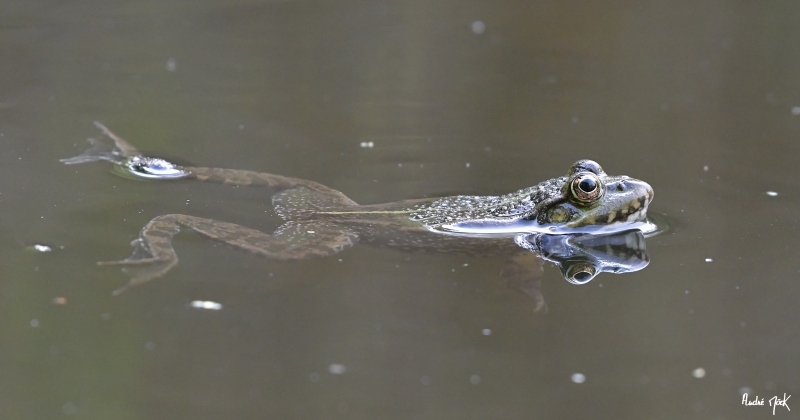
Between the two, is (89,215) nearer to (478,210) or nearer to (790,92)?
(478,210)

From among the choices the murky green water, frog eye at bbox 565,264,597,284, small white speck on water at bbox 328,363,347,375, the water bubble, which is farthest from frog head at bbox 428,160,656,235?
the water bubble

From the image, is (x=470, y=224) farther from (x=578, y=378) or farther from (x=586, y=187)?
(x=578, y=378)

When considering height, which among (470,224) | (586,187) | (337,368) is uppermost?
(586,187)

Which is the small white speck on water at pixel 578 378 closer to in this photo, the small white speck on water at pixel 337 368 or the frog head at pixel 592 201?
the small white speck on water at pixel 337 368

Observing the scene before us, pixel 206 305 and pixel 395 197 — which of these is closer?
pixel 206 305

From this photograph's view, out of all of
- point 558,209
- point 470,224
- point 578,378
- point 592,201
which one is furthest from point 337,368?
point 592,201

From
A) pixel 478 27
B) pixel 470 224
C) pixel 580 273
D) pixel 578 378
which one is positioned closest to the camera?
pixel 578 378

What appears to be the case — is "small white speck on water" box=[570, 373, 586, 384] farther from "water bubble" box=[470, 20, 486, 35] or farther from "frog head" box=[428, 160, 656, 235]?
"water bubble" box=[470, 20, 486, 35]

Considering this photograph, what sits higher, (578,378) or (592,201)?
(592,201)

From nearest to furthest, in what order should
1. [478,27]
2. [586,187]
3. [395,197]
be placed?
[586,187] → [395,197] → [478,27]
